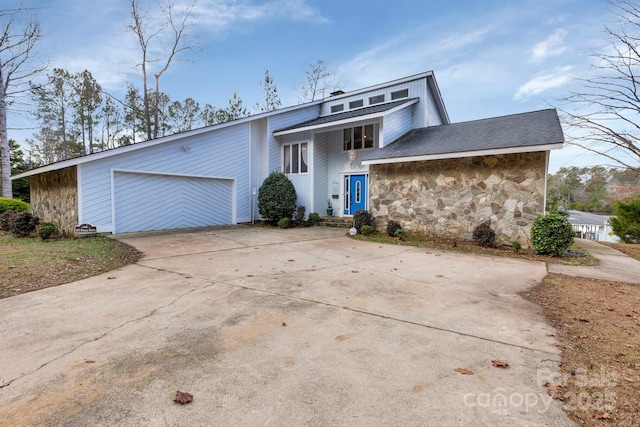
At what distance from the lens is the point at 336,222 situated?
42.1ft

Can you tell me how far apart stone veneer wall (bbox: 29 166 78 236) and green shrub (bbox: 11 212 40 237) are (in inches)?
27.2

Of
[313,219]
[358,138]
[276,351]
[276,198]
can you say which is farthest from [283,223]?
[276,351]

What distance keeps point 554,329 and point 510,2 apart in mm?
13043

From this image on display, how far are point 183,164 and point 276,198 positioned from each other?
12.7 ft

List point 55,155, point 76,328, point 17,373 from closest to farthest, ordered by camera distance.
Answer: point 17,373 < point 76,328 < point 55,155

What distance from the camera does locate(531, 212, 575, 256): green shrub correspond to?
7.04 m

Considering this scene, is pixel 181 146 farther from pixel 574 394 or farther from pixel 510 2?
pixel 510 2

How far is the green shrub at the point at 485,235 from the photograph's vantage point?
822 centimetres

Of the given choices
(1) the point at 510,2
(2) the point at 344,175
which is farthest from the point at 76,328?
(1) the point at 510,2

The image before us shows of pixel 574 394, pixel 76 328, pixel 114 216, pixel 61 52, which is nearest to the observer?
pixel 574 394

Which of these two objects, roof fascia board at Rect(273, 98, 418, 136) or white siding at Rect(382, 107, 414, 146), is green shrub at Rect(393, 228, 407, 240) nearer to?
white siding at Rect(382, 107, 414, 146)

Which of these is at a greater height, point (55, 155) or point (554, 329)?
point (55, 155)

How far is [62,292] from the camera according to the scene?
4160 millimetres

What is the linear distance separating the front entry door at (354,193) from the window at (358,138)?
1431 mm
